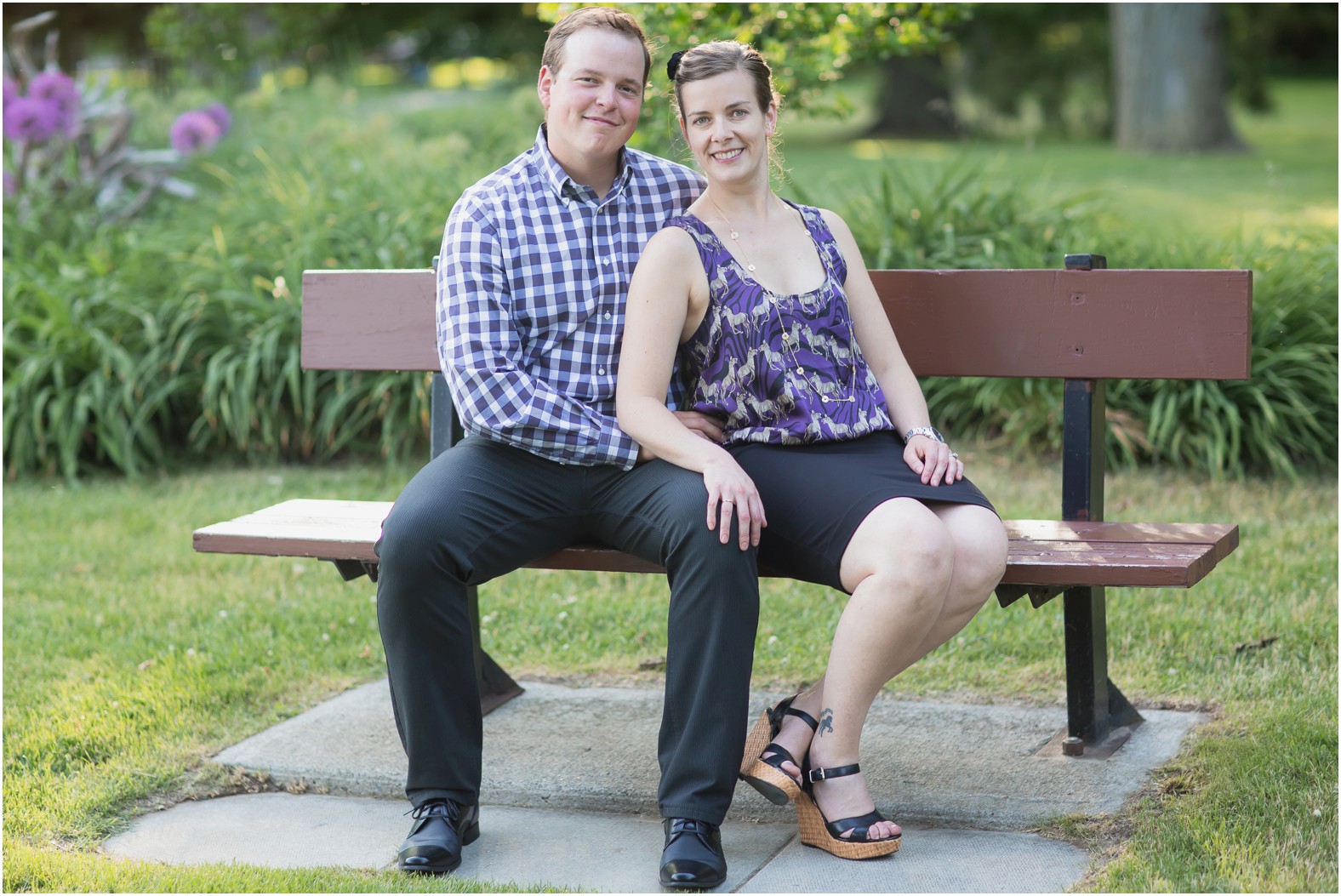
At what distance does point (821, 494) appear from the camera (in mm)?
2930

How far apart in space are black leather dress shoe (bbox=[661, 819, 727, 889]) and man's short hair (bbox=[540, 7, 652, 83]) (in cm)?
163

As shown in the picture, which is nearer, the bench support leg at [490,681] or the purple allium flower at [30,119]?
the bench support leg at [490,681]

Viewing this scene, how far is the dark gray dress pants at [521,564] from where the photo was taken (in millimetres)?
2740

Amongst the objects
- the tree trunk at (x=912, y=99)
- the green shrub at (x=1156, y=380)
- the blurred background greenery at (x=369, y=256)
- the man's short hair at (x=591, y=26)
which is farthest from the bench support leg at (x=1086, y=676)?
the tree trunk at (x=912, y=99)

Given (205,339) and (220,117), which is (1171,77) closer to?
(220,117)

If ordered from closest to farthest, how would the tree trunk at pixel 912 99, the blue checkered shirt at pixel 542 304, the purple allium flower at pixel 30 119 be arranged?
the blue checkered shirt at pixel 542 304, the purple allium flower at pixel 30 119, the tree trunk at pixel 912 99

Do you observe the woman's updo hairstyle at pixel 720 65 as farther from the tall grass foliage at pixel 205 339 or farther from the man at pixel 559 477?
the tall grass foliage at pixel 205 339

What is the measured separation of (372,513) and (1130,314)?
1.85 meters

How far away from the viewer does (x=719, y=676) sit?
108 inches

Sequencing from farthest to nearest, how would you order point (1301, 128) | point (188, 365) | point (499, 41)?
1. point (499, 41)
2. point (1301, 128)
3. point (188, 365)

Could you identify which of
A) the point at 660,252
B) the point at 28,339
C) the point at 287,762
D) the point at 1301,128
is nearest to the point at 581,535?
the point at 660,252

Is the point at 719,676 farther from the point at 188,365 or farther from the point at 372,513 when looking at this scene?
the point at 188,365

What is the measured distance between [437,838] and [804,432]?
1.09 meters

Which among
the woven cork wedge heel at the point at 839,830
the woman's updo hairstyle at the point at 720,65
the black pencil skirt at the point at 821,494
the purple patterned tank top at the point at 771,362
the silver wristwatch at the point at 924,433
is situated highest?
the woman's updo hairstyle at the point at 720,65
